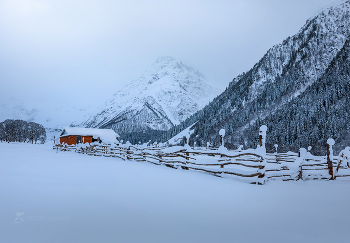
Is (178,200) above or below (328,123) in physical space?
below

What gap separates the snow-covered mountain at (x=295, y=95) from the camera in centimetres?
7100

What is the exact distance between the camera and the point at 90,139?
158 ft

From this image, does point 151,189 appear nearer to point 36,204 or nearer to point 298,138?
point 36,204

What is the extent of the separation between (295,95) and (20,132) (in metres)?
127

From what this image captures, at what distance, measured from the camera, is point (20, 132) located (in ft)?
247

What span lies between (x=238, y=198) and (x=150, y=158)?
1037 cm

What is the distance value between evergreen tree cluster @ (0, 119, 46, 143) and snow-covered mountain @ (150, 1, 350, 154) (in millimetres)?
66649

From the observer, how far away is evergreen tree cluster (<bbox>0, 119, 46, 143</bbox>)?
7306 centimetres

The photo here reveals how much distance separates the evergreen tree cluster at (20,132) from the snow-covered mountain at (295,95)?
66649 millimetres

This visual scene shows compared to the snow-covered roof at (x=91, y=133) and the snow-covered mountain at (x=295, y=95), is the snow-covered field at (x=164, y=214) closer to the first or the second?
the snow-covered roof at (x=91, y=133)

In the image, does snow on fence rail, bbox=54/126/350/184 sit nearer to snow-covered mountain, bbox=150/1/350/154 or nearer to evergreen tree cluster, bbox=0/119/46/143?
snow-covered mountain, bbox=150/1/350/154

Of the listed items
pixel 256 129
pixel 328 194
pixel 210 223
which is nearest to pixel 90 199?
pixel 210 223

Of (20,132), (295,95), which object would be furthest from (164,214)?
(295,95)

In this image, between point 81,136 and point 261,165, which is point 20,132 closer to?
point 81,136
